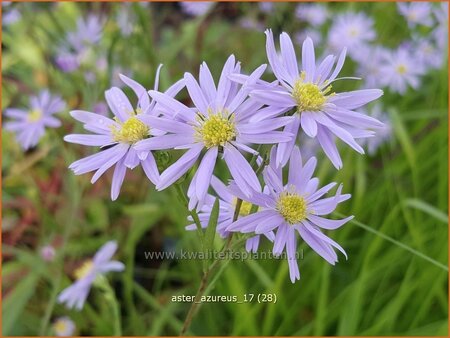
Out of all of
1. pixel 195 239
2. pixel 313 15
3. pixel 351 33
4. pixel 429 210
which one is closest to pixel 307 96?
pixel 429 210

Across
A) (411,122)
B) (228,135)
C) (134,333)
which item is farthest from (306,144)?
(228,135)

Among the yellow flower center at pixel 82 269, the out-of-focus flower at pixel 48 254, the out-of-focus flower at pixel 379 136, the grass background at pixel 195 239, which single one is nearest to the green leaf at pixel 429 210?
the grass background at pixel 195 239

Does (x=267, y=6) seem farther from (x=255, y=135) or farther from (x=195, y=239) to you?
(x=255, y=135)

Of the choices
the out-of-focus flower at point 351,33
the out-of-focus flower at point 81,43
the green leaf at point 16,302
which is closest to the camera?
the green leaf at point 16,302

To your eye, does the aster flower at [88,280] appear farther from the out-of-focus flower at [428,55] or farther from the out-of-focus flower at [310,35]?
the out-of-focus flower at [428,55]

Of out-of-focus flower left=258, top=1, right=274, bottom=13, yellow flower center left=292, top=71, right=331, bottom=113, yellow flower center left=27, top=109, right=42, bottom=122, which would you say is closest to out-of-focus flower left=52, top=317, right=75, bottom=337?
yellow flower center left=27, top=109, right=42, bottom=122
